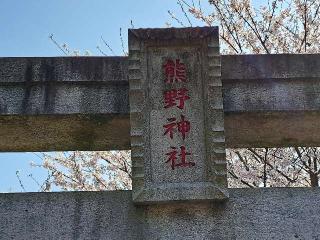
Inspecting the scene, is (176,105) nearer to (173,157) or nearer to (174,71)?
(174,71)

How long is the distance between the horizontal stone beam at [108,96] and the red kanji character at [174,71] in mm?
365

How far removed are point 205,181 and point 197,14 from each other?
6458 mm

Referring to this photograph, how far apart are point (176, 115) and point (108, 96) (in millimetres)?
624

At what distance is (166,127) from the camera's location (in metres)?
4.39

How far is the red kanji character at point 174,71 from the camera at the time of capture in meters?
4.53

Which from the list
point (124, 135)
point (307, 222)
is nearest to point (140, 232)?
point (124, 135)

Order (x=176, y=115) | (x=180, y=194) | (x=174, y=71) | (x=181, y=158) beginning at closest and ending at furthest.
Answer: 1. (x=180, y=194)
2. (x=181, y=158)
3. (x=176, y=115)
4. (x=174, y=71)

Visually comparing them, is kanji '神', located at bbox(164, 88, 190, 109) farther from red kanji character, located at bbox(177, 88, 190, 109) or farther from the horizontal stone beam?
the horizontal stone beam

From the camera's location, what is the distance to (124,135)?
4785 mm

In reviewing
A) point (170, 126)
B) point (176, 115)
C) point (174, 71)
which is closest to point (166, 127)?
point (170, 126)

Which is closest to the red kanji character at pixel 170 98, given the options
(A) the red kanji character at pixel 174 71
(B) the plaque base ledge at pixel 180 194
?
(A) the red kanji character at pixel 174 71

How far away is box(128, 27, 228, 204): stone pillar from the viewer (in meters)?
4.23

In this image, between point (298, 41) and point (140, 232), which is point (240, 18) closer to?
point (298, 41)

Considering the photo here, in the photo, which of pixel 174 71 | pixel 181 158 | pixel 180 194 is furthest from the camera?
pixel 174 71
